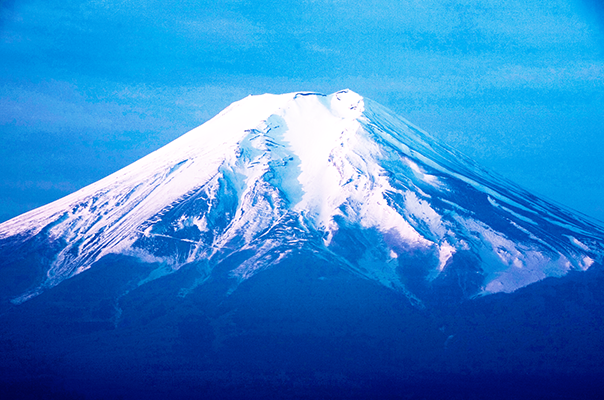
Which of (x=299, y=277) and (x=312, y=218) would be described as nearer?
(x=299, y=277)

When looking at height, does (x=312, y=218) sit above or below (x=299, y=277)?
above

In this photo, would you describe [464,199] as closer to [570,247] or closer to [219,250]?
[570,247]

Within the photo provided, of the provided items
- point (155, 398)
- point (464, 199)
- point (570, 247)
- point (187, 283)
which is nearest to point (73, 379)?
point (155, 398)

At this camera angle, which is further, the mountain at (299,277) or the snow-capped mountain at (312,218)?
the snow-capped mountain at (312,218)
